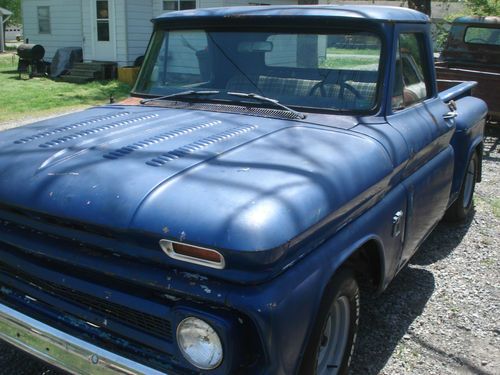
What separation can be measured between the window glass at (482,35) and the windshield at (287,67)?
8.10 meters

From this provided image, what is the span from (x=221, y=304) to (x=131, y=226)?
437mm

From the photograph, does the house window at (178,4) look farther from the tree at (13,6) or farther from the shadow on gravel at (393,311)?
the tree at (13,6)

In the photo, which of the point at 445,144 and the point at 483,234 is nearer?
the point at 445,144

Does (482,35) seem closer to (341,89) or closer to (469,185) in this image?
(469,185)

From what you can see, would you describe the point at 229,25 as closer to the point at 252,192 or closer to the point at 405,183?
the point at 405,183

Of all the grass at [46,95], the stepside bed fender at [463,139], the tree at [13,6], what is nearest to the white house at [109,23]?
the grass at [46,95]

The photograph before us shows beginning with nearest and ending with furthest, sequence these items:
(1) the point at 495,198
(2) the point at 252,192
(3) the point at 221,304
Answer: (3) the point at 221,304
(2) the point at 252,192
(1) the point at 495,198

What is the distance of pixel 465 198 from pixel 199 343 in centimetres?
403

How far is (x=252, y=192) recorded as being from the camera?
2.13 meters

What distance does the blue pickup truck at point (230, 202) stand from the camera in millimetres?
1992

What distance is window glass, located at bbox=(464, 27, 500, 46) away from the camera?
1028cm

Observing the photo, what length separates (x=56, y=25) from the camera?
19.6 metres

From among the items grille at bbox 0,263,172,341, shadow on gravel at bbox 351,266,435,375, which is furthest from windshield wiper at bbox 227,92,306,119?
grille at bbox 0,263,172,341

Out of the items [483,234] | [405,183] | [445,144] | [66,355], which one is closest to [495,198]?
[483,234]
